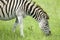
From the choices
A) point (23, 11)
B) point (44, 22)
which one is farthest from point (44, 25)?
point (23, 11)

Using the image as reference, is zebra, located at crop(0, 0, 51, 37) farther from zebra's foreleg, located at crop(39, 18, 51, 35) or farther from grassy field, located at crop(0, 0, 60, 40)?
grassy field, located at crop(0, 0, 60, 40)

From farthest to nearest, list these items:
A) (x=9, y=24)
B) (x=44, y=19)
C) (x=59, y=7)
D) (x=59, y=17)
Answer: (x=59, y=7), (x=59, y=17), (x=9, y=24), (x=44, y=19)

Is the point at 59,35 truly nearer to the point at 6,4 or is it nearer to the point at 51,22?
the point at 51,22

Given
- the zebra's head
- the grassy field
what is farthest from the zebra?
the grassy field

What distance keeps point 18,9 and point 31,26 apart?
153cm

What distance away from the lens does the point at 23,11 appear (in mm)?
9430

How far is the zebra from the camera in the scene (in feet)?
30.9

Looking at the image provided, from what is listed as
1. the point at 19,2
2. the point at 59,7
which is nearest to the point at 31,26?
the point at 19,2

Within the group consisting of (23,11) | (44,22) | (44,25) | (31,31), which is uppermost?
(23,11)

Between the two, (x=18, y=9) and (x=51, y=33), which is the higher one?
(x=18, y=9)

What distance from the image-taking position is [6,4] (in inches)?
380

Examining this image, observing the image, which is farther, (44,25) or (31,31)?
(31,31)

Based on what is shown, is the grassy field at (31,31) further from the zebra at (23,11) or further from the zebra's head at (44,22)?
the zebra's head at (44,22)

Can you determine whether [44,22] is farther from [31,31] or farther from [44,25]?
[31,31]
